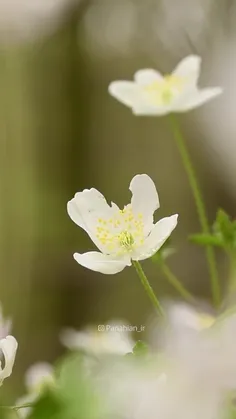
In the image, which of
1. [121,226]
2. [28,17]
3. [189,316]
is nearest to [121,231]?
[121,226]

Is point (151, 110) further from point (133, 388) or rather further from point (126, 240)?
point (133, 388)

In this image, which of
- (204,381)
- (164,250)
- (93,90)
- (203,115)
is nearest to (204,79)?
(203,115)

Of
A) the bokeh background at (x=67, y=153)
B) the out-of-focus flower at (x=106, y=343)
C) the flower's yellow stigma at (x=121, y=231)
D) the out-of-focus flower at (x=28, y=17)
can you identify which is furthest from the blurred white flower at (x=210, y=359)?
the out-of-focus flower at (x=28, y=17)

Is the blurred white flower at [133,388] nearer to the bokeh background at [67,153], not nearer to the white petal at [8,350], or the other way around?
the white petal at [8,350]

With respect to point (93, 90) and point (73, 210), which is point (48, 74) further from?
point (73, 210)

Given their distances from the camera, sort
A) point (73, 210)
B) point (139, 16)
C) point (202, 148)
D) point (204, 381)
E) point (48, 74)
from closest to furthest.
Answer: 1. point (204, 381)
2. point (73, 210)
3. point (139, 16)
4. point (202, 148)
5. point (48, 74)

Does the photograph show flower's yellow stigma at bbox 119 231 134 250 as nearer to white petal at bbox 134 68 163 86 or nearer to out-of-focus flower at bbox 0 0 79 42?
white petal at bbox 134 68 163 86

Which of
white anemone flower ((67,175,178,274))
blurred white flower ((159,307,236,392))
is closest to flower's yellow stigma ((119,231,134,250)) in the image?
white anemone flower ((67,175,178,274))
